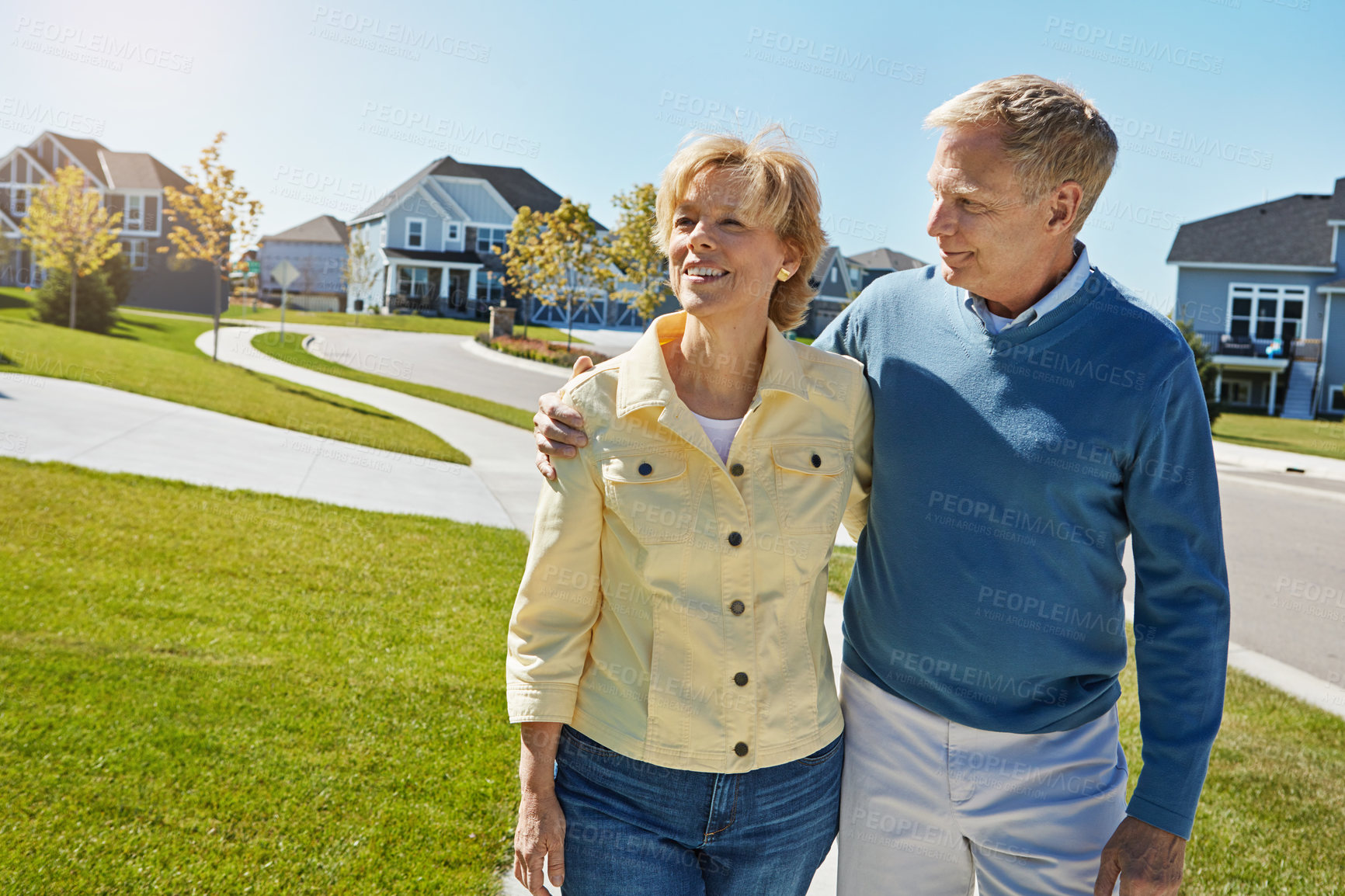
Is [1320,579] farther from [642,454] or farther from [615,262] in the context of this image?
[615,262]

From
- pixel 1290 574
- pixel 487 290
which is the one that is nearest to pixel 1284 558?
pixel 1290 574

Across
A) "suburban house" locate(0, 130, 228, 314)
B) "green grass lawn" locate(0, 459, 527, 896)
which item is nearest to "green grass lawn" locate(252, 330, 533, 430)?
"green grass lawn" locate(0, 459, 527, 896)

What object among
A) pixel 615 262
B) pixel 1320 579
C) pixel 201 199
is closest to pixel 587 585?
pixel 1320 579

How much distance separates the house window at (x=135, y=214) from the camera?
52.3 meters

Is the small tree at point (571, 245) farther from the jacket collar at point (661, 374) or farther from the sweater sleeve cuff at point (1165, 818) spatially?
the sweater sleeve cuff at point (1165, 818)

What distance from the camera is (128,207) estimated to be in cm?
5269

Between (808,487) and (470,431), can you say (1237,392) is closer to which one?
(470,431)

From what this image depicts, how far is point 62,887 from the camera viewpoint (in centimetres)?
311

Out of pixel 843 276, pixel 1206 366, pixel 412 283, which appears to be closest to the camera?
pixel 1206 366

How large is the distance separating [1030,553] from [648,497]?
90 cm

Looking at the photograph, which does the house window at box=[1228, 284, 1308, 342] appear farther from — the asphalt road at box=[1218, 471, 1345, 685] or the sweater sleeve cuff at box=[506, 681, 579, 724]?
the sweater sleeve cuff at box=[506, 681, 579, 724]

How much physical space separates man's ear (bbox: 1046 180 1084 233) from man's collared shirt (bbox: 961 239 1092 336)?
0.10m

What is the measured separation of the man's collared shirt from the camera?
2.20 meters

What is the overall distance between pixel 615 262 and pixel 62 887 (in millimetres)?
33934
